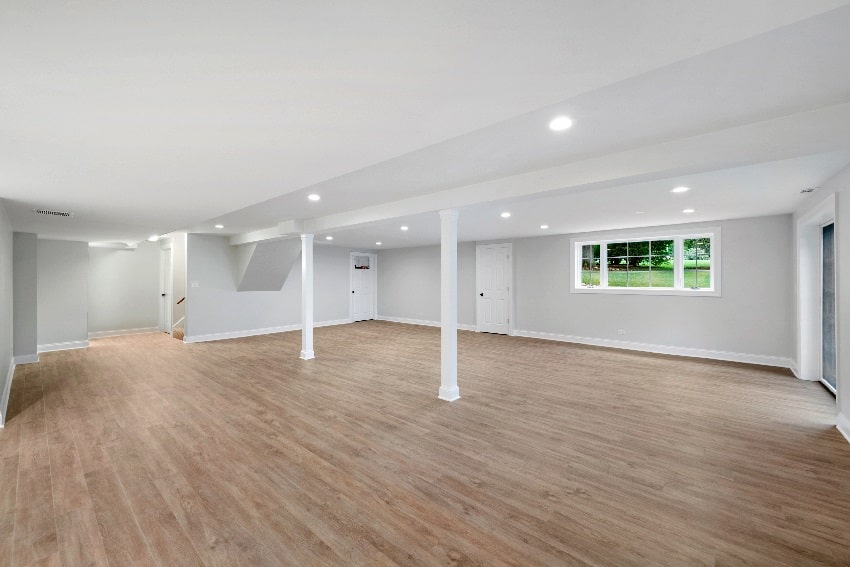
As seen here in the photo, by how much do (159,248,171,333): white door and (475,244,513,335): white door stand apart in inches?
310

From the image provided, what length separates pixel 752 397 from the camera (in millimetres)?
4262

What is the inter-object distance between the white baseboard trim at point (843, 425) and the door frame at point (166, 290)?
11438 mm

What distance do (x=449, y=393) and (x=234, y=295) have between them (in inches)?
259

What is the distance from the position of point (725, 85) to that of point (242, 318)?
9.28 meters

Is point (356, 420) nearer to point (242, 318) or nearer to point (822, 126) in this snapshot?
point (822, 126)

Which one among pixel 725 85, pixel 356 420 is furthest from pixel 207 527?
pixel 725 85

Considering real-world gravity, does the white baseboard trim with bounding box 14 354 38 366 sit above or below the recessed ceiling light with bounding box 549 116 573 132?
below

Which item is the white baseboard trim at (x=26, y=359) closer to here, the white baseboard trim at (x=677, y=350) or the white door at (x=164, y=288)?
the white door at (x=164, y=288)

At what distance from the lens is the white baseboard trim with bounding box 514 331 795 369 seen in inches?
225

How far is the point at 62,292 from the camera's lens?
7.26 m

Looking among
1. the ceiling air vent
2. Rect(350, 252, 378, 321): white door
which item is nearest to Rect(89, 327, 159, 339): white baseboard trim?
Rect(350, 252, 378, 321): white door

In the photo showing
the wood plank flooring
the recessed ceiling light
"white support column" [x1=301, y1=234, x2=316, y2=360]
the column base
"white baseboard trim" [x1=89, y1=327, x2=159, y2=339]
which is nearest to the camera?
the wood plank flooring

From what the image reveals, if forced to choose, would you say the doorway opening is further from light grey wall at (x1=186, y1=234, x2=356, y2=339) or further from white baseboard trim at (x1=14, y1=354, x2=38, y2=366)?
white baseboard trim at (x1=14, y1=354, x2=38, y2=366)

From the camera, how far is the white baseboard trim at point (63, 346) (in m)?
7.10
